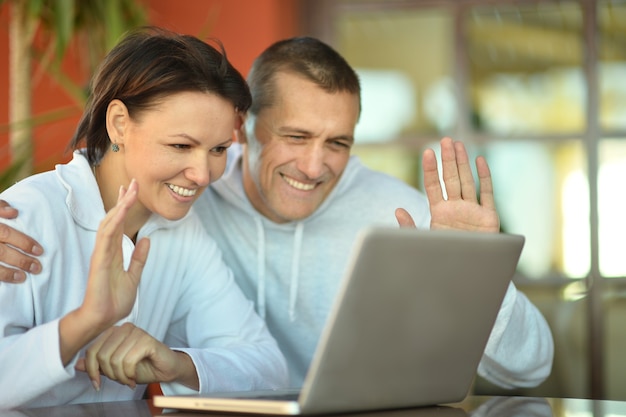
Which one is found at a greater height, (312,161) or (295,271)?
(312,161)

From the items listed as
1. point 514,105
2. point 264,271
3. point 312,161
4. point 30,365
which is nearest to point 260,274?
point 264,271

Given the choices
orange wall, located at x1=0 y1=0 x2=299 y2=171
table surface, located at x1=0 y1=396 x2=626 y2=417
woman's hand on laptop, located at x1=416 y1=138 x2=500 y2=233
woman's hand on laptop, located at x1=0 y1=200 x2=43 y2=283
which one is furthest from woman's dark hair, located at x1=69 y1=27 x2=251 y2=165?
orange wall, located at x1=0 y1=0 x2=299 y2=171

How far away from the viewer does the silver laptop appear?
127cm

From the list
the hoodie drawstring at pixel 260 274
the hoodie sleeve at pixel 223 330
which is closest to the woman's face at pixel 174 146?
the hoodie sleeve at pixel 223 330

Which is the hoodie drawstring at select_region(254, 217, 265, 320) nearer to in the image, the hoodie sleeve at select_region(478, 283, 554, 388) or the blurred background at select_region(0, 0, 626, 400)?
the hoodie sleeve at select_region(478, 283, 554, 388)

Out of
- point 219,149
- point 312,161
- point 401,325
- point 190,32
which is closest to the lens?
point 401,325

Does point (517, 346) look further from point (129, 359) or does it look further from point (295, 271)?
point (129, 359)

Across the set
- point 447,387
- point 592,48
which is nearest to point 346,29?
point 592,48

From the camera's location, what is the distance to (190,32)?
386 centimetres

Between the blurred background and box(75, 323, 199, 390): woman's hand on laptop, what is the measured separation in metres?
2.18

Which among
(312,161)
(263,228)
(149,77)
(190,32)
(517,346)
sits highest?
(190,32)

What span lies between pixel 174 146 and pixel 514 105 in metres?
2.37

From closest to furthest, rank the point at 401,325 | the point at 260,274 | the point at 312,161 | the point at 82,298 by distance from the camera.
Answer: the point at 401,325 → the point at 82,298 → the point at 312,161 → the point at 260,274

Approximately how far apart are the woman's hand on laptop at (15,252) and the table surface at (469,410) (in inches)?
9.9
